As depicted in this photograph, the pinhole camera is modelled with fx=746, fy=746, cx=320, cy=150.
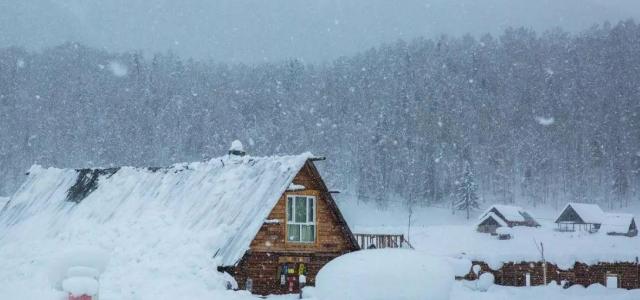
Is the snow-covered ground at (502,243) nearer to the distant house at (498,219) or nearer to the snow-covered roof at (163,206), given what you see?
the distant house at (498,219)

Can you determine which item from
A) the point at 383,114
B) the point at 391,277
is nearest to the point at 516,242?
the point at 391,277

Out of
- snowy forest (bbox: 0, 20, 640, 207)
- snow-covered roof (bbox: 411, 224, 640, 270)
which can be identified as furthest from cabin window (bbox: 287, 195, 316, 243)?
snowy forest (bbox: 0, 20, 640, 207)

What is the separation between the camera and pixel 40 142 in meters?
142

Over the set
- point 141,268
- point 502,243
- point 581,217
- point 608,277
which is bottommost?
point 608,277

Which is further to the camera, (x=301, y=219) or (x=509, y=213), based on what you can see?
(x=509, y=213)

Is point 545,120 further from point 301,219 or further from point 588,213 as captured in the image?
point 301,219

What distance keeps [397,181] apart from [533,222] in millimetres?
35879

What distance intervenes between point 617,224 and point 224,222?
69.9 meters

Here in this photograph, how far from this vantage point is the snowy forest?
131 metres

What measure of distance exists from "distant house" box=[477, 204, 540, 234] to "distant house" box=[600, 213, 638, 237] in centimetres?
955

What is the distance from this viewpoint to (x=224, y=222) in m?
27.3

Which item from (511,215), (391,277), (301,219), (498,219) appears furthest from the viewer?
(511,215)

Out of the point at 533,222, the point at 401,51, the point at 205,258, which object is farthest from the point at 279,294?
the point at 401,51

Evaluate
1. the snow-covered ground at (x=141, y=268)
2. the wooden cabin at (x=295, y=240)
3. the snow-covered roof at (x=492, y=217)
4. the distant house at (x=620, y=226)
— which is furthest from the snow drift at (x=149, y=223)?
the distant house at (x=620, y=226)
